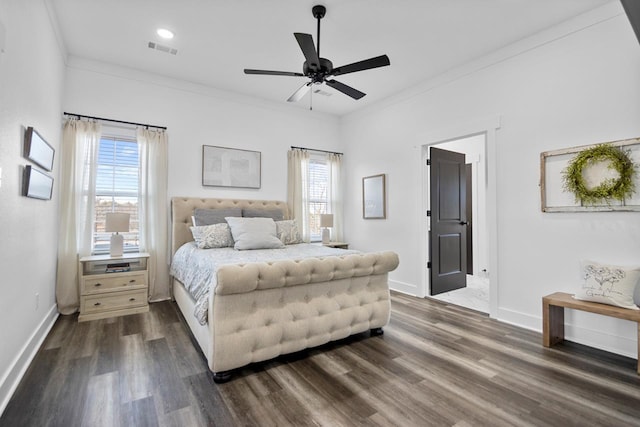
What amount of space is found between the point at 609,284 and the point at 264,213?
12.9ft

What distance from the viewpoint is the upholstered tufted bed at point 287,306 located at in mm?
2145

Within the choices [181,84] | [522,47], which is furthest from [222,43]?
[522,47]

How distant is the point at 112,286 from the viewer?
352 centimetres

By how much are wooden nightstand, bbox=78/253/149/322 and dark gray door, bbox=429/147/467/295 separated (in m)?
3.84

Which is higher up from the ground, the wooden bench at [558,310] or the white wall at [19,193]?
the white wall at [19,193]

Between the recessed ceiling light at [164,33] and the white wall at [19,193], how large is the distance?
3.02ft

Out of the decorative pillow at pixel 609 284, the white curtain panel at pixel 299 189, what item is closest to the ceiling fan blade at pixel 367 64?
the decorative pillow at pixel 609 284

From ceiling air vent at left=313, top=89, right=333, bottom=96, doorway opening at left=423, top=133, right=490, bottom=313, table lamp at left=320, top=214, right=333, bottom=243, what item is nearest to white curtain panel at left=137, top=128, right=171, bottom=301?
ceiling air vent at left=313, top=89, right=333, bottom=96

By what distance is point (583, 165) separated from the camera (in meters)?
2.79

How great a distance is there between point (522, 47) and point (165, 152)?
14.7 ft

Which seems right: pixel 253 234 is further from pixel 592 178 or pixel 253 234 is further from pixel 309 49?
pixel 592 178

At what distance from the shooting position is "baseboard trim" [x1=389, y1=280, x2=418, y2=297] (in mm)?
4480

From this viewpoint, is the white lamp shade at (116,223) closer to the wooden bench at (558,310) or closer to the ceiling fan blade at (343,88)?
the ceiling fan blade at (343,88)

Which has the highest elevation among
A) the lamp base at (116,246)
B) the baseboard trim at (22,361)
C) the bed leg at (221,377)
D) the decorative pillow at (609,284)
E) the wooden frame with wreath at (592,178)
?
the wooden frame with wreath at (592,178)
